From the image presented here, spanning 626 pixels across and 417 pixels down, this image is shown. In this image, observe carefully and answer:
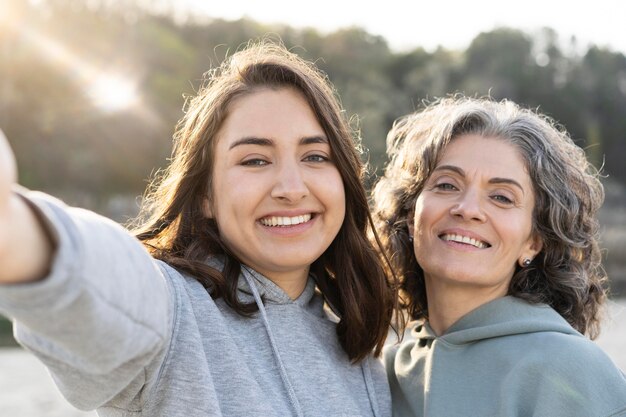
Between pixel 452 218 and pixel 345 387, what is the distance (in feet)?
2.22

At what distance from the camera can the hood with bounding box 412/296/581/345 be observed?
2574mm

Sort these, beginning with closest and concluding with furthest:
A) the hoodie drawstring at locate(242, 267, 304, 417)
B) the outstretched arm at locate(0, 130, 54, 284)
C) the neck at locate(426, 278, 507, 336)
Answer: the outstretched arm at locate(0, 130, 54, 284)
the hoodie drawstring at locate(242, 267, 304, 417)
the neck at locate(426, 278, 507, 336)

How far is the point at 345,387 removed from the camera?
2.50 m

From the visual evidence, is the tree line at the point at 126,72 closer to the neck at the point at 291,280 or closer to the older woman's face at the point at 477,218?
the older woman's face at the point at 477,218

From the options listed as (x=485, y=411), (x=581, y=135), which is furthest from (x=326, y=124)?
(x=581, y=135)

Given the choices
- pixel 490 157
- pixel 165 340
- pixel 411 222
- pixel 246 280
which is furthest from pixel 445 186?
pixel 165 340

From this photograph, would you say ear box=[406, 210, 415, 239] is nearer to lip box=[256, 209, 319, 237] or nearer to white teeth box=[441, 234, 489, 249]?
white teeth box=[441, 234, 489, 249]

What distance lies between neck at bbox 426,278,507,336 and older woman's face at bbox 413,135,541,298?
1 cm

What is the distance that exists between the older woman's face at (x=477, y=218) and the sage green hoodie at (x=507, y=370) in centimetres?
15

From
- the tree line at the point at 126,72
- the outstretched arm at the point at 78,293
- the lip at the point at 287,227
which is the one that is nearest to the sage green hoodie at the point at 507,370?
the lip at the point at 287,227

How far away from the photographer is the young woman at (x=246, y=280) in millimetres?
1618

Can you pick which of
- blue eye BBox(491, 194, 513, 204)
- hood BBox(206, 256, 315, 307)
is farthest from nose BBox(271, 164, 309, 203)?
blue eye BBox(491, 194, 513, 204)

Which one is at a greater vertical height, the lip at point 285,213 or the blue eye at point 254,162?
the blue eye at point 254,162

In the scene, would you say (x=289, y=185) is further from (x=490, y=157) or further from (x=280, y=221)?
(x=490, y=157)
